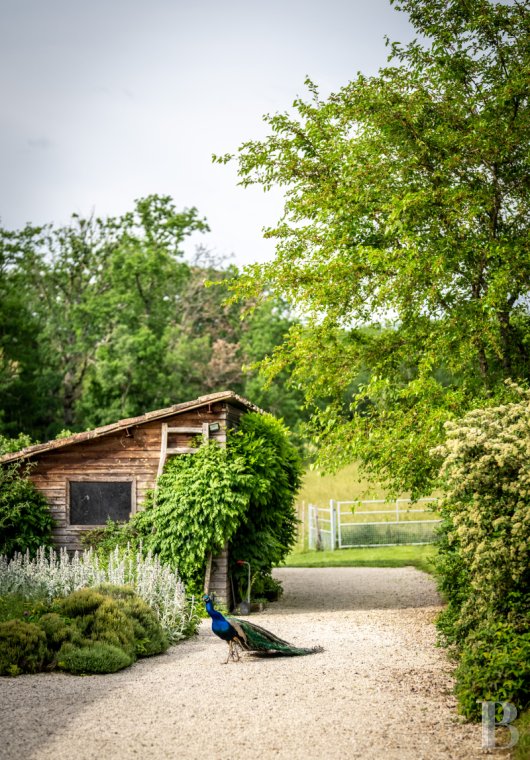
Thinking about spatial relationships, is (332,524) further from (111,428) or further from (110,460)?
(111,428)

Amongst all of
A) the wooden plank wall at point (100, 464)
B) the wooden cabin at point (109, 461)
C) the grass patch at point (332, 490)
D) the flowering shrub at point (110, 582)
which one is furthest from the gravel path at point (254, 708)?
the grass patch at point (332, 490)

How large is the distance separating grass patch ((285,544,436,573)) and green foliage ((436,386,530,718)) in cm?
1505

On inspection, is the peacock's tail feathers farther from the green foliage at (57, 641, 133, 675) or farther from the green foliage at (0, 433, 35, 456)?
the green foliage at (0, 433, 35, 456)

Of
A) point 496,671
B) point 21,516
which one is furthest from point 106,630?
point 21,516

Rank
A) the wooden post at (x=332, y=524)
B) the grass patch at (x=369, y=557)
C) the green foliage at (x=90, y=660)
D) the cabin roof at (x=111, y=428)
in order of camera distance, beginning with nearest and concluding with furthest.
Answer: the green foliage at (x=90, y=660), the cabin roof at (x=111, y=428), the grass patch at (x=369, y=557), the wooden post at (x=332, y=524)

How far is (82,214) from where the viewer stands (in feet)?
128

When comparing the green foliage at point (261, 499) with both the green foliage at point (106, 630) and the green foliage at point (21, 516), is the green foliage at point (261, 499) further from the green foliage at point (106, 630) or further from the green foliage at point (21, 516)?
the green foliage at point (106, 630)

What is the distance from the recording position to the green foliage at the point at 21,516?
15648 mm

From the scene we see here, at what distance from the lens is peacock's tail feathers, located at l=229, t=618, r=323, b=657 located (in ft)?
34.6

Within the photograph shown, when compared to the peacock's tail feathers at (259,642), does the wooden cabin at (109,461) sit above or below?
above

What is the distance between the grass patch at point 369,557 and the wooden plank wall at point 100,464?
32.8 ft

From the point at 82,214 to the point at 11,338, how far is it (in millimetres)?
6188

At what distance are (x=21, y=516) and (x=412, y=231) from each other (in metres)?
8.26

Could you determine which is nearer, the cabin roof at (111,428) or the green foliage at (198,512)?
the green foliage at (198,512)
